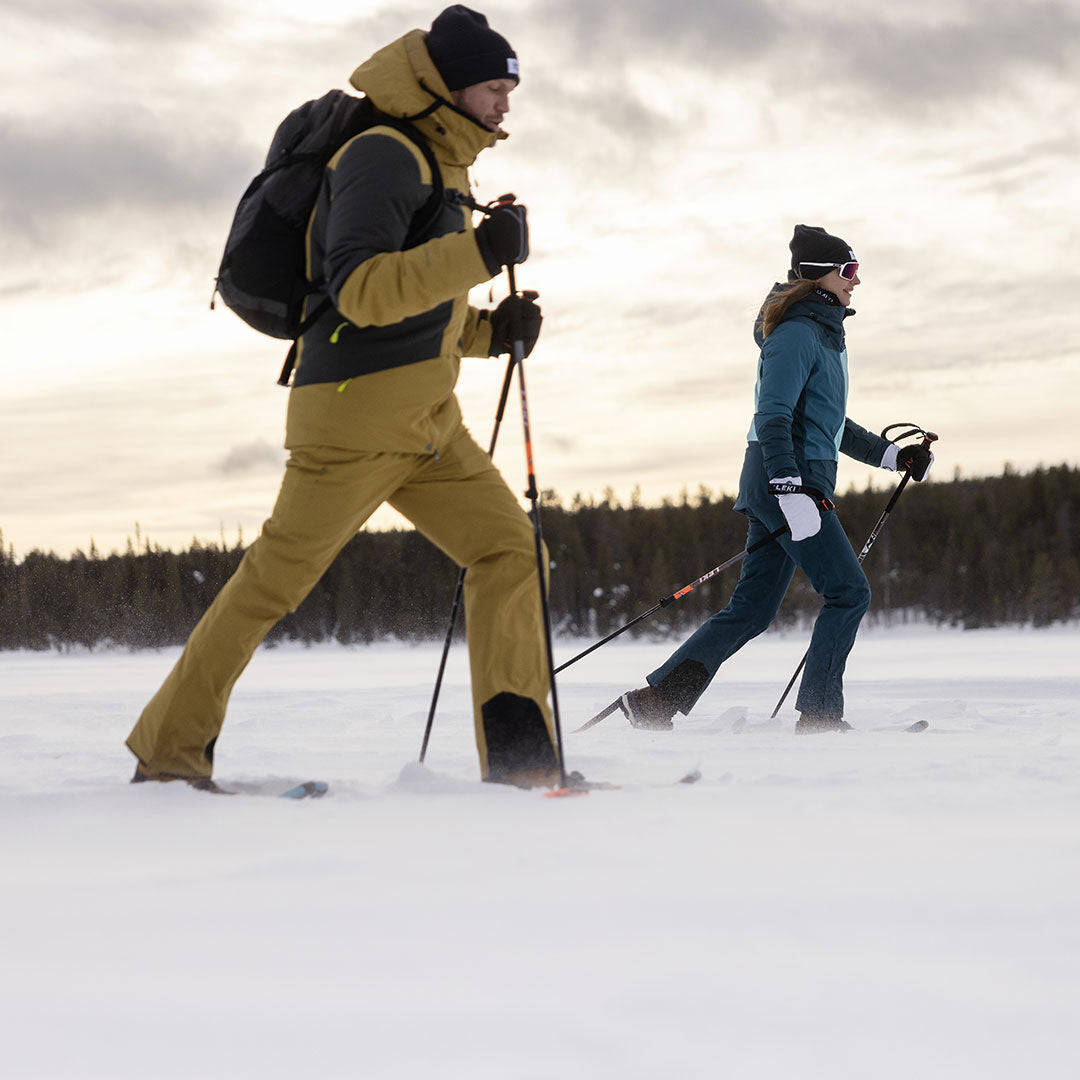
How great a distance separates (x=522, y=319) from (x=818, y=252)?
6.73 feet

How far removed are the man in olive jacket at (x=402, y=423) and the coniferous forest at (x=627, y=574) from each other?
29.1 feet

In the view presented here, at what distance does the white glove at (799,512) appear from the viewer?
4746 millimetres

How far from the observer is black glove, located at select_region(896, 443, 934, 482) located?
5523 millimetres

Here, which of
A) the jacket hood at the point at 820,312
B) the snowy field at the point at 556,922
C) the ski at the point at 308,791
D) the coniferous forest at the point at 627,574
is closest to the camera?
the snowy field at the point at 556,922

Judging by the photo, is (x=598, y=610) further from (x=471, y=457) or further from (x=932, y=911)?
(x=932, y=911)

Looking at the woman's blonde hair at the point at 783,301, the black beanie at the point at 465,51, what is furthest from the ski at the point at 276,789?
the woman's blonde hair at the point at 783,301

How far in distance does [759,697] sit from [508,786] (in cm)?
394

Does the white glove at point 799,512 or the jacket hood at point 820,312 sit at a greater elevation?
the jacket hood at point 820,312

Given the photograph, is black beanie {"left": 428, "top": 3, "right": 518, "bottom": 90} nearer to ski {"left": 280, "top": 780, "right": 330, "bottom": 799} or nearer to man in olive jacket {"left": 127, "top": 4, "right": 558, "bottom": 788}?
man in olive jacket {"left": 127, "top": 4, "right": 558, "bottom": 788}

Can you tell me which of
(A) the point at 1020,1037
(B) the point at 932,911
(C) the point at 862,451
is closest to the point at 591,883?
(B) the point at 932,911

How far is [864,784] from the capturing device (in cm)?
312

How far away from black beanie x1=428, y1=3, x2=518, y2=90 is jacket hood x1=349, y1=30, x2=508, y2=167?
25mm

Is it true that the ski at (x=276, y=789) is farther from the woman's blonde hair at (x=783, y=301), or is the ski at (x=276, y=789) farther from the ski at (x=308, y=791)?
the woman's blonde hair at (x=783, y=301)

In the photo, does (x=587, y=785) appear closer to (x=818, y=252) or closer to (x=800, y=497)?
(x=800, y=497)
